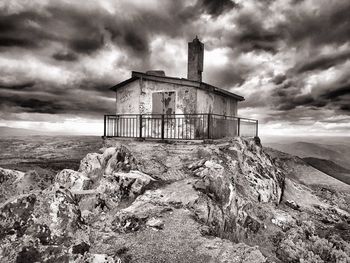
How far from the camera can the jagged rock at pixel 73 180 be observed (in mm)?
10555

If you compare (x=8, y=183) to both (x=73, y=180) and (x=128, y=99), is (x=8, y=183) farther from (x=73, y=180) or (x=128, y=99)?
(x=128, y=99)

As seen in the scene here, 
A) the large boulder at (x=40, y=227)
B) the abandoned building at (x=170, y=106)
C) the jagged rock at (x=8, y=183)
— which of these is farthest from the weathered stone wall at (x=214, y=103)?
the jagged rock at (x=8, y=183)

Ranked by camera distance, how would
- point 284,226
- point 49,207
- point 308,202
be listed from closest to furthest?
point 49,207, point 284,226, point 308,202

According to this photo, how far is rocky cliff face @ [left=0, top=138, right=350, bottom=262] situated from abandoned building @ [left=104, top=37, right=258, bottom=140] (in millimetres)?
1980

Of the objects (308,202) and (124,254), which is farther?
(308,202)

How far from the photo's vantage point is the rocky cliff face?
5.81 meters

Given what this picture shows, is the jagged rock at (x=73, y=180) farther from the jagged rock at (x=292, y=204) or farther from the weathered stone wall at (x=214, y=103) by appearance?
the jagged rock at (x=292, y=204)

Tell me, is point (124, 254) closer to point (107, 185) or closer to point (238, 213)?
point (107, 185)

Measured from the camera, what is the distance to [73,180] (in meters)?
10.7

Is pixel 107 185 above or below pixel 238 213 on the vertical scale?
above

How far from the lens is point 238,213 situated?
9711mm

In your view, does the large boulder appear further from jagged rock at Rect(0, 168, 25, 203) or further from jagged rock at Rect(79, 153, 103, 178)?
jagged rock at Rect(0, 168, 25, 203)

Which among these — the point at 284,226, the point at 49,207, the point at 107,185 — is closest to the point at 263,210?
the point at 284,226

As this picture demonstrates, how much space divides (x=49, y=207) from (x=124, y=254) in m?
2.21
